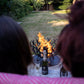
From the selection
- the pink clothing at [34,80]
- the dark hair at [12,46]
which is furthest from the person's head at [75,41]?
the dark hair at [12,46]

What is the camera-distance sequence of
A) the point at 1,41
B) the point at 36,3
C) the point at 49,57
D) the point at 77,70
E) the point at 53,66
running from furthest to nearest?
the point at 36,3 < the point at 49,57 < the point at 53,66 < the point at 1,41 < the point at 77,70

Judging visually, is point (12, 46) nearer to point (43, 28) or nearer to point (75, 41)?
point (75, 41)

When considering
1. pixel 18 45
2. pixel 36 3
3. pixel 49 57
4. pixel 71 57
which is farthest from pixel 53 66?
pixel 36 3

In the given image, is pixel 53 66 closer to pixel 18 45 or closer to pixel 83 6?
pixel 18 45

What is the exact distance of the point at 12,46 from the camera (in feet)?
2.25

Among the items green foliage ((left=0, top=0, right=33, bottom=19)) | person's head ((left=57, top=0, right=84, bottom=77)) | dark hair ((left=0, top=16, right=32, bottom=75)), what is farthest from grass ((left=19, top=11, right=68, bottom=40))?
person's head ((left=57, top=0, right=84, bottom=77))

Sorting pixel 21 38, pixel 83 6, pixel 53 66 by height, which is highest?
pixel 83 6

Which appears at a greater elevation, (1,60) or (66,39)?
(66,39)

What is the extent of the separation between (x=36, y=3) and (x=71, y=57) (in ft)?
73.8

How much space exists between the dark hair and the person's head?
0.28m

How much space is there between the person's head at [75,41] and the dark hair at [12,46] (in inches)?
11.0

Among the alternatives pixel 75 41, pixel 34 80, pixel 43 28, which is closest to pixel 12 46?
pixel 34 80

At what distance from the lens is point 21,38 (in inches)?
28.2

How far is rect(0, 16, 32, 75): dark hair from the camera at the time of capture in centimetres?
65
